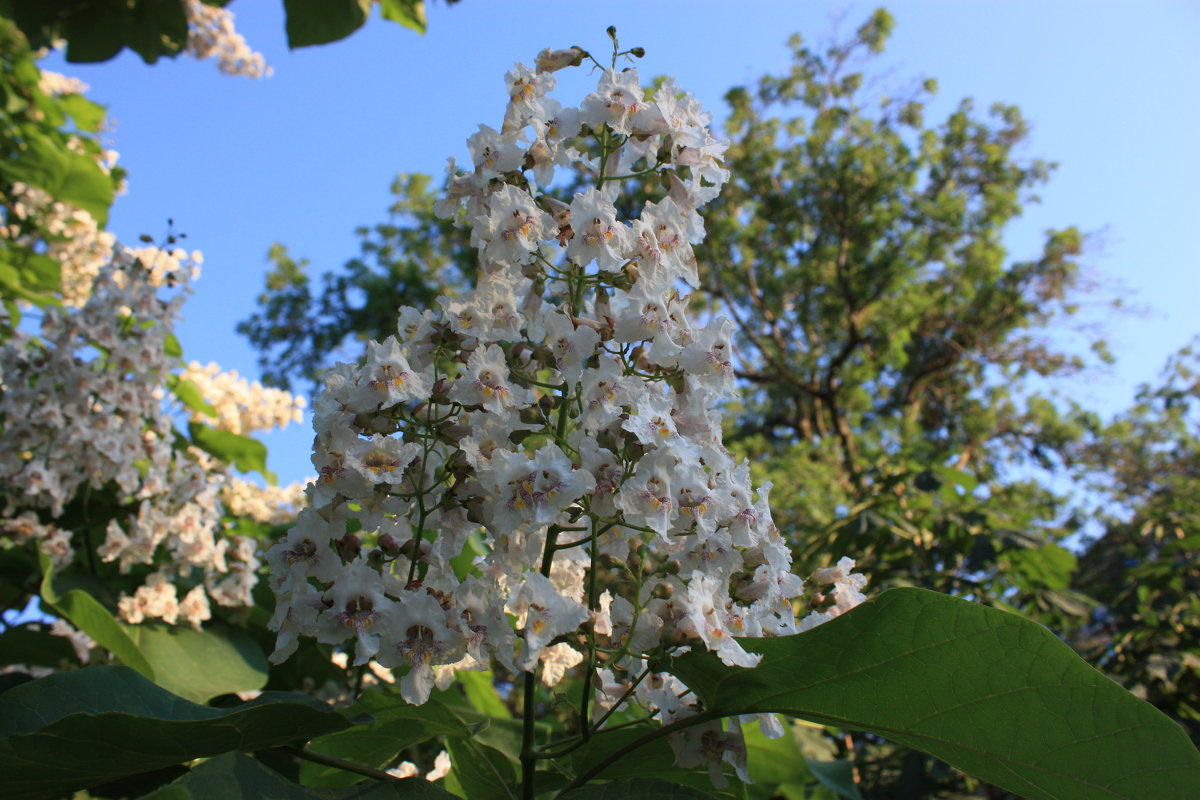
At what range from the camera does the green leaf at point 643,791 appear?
85cm

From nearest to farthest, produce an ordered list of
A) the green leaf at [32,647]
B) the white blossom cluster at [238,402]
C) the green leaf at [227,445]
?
the green leaf at [32,647]
the green leaf at [227,445]
the white blossom cluster at [238,402]

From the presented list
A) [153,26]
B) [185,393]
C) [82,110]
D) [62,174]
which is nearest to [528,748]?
[153,26]

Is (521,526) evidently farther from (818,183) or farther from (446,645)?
(818,183)

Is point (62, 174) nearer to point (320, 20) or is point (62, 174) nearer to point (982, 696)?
point (320, 20)

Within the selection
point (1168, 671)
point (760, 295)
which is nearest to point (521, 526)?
point (1168, 671)

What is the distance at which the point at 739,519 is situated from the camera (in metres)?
0.95

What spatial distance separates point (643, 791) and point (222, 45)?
5.00 m

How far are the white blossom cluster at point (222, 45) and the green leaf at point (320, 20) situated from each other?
3068 mm

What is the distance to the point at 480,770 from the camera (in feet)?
3.46

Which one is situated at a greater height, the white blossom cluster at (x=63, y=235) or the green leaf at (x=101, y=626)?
the white blossom cluster at (x=63, y=235)

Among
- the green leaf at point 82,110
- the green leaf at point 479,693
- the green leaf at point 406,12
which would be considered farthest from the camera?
the green leaf at point 82,110

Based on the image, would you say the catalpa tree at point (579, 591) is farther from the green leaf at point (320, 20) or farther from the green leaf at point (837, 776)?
the green leaf at point (837, 776)

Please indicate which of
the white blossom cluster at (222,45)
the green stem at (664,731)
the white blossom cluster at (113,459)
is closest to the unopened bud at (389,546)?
the green stem at (664,731)

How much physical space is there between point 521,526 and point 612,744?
303 mm
